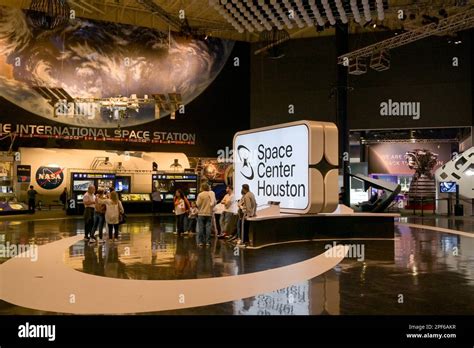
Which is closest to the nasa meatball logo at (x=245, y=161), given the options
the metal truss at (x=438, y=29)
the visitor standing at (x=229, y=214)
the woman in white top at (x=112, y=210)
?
the visitor standing at (x=229, y=214)

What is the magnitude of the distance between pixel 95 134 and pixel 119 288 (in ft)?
61.2

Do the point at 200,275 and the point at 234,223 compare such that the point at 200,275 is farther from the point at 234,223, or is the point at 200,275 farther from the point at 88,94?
the point at 88,94

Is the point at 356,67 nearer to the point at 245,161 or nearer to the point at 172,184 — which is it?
the point at 245,161

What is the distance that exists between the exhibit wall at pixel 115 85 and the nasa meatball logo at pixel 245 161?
9.14 m

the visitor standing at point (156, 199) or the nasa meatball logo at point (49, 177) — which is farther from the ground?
the nasa meatball logo at point (49, 177)

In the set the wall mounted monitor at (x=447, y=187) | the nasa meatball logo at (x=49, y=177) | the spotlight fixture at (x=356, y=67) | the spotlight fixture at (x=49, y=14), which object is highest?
the spotlight fixture at (x=356, y=67)

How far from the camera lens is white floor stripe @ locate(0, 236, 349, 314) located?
5.59m

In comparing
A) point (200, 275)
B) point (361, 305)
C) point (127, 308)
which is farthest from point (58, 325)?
point (361, 305)

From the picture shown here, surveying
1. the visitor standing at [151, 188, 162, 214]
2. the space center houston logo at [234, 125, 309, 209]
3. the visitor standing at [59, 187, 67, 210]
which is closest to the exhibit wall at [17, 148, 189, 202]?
the visitor standing at [59, 187, 67, 210]

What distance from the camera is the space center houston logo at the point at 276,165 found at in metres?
11.7

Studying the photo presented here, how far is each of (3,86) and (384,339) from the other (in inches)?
875

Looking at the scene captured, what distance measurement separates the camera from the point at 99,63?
24312 millimetres

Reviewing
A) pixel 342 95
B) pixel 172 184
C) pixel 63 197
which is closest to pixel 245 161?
pixel 342 95

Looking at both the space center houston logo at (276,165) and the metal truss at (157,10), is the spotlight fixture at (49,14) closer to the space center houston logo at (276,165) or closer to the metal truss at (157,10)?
the space center houston logo at (276,165)
